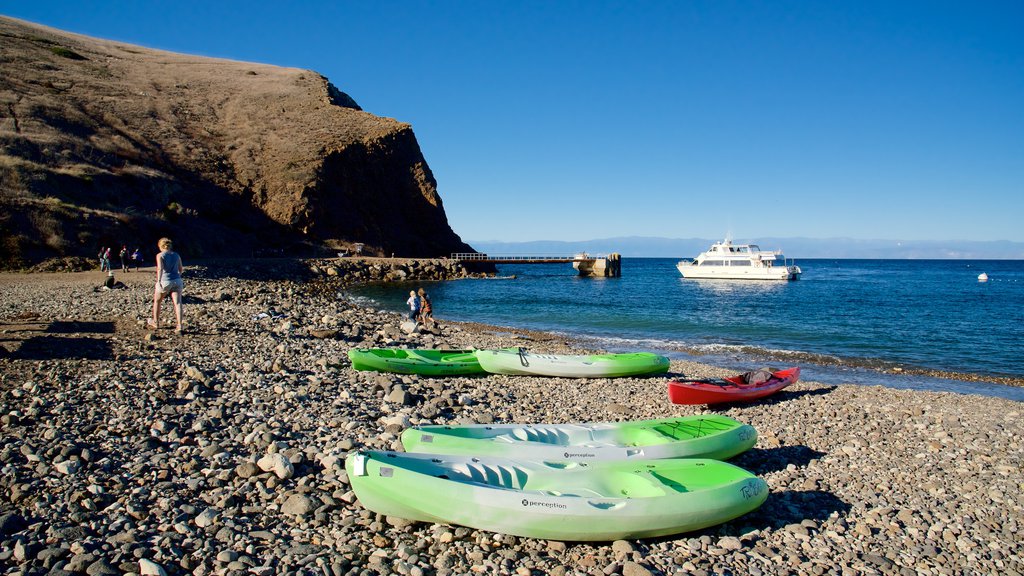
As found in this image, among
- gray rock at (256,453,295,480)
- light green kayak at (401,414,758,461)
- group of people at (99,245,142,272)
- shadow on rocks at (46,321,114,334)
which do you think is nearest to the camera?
gray rock at (256,453,295,480)

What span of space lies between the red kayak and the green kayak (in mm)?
4498

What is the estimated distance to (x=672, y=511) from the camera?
18.6ft

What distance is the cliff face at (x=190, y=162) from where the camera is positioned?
1520 inches

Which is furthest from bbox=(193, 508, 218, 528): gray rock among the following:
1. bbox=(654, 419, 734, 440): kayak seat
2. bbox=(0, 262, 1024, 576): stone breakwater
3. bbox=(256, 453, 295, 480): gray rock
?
bbox=(654, 419, 734, 440): kayak seat

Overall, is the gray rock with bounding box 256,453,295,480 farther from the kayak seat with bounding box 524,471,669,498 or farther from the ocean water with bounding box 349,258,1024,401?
the ocean water with bounding box 349,258,1024,401

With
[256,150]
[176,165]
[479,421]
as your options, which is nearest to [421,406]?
[479,421]

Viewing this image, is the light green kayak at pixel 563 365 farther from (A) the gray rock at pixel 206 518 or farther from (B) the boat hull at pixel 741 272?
(B) the boat hull at pixel 741 272

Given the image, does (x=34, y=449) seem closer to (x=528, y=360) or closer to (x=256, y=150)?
(x=528, y=360)

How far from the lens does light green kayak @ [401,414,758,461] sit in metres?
7.24

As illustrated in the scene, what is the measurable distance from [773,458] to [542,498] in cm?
453

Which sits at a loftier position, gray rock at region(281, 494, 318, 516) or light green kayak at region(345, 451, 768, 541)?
light green kayak at region(345, 451, 768, 541)

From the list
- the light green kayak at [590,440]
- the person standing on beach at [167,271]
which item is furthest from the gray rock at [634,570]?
the person standing on beach at [167,271]

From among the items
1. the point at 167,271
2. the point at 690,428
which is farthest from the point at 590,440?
the point at 167,271

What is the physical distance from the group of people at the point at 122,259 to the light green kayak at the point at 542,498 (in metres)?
29.5
